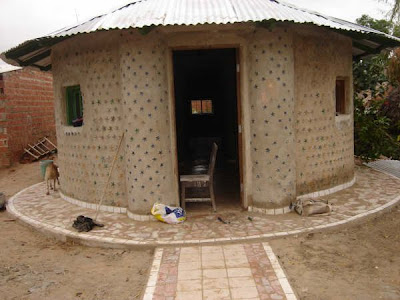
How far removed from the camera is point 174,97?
6.85m

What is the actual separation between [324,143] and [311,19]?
234 centimetres

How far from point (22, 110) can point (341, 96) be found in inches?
416

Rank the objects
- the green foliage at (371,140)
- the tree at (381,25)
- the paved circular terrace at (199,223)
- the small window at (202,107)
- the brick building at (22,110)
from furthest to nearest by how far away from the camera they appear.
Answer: the small window at (202,107) → the tree at (381,25) → the brick building at (22,110) → the green foliage at (371,140) → the paved circular terrace at (199,223)

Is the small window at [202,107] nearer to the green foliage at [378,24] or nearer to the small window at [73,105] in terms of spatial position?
the green foliage at [378,24]

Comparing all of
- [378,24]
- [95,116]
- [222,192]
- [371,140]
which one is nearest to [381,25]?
[378,24]

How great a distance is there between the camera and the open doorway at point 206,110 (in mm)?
11766

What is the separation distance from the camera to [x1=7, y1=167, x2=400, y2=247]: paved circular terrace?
5496 mm

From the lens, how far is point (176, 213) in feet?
20.3

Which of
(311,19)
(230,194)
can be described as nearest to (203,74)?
(230,194)

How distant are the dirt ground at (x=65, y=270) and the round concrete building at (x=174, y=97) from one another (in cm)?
127

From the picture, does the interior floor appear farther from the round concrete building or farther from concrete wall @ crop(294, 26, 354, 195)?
concrete wall @ crop(294, 26, 354, 195)

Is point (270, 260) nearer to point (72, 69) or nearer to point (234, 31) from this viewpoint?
point (234, 31)

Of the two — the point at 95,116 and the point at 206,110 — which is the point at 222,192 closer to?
the point at 95,116

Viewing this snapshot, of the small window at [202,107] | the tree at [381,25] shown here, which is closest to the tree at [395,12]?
the tree at [381,25]
